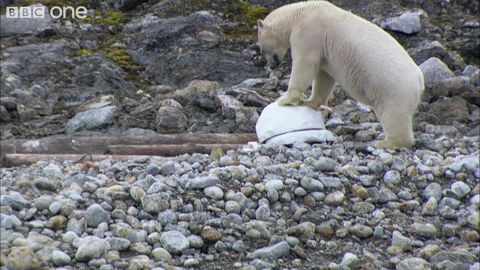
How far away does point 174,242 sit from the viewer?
6.11 m

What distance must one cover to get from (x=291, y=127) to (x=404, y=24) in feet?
22.0

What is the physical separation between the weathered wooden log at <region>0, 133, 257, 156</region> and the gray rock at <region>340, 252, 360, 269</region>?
321 cm

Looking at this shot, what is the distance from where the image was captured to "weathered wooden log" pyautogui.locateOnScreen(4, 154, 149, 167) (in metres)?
7.93

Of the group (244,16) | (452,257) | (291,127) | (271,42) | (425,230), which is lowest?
(244,16)

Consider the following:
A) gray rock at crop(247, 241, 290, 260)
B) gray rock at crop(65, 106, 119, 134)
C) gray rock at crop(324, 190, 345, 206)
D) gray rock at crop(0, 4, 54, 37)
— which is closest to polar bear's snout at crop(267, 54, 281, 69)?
gray rock at crop(65, 106, 119, 134)

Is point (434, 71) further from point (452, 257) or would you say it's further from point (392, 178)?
point (452, 257)

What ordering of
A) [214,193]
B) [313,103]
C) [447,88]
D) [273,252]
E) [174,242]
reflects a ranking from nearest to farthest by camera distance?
[174,242]
[273,252]
[214,193]
[313,103]
[447,88]

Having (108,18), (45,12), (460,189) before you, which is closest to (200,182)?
(460,189)

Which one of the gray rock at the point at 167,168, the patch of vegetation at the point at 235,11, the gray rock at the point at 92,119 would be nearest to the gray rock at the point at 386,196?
the gray rock at the point at 167,168

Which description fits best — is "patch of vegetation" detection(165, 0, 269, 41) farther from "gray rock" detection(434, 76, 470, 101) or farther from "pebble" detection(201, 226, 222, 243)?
"pebble" detection(201, 226, 222, 243)

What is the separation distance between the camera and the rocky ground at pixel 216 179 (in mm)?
6137

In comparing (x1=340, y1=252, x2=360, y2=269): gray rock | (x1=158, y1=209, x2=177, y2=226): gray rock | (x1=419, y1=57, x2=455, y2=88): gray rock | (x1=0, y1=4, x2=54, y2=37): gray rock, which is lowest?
(x1=0, y1=4, x2=54, y2=37): gray rock

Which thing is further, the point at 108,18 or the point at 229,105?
the point at 108,18

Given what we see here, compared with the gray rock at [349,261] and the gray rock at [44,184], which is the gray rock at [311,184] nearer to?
the gray rock at [349,261]
